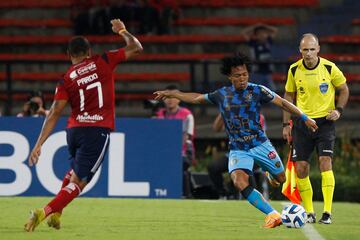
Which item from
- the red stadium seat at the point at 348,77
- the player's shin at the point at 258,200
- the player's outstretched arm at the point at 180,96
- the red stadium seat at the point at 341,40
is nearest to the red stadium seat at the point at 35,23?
the red stadium seat at the point at 348,77

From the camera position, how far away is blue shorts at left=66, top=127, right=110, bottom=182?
1256cm

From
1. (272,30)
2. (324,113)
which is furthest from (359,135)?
(324,113)

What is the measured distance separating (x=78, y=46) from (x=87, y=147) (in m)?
1.05

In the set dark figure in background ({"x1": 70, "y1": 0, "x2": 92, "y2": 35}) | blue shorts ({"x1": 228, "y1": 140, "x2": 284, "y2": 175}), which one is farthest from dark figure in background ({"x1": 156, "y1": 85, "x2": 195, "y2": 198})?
dark figure in background ({"x1": 70, "y1": 0, "x2": 92, "y2": 35})

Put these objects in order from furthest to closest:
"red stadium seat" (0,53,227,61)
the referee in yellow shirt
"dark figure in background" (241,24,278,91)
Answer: "red stadium seat" (0,53,227,61) → "dark figure in background" (241,24,278,91) → the referee in yellow shirt

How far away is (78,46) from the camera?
1261 centimetres

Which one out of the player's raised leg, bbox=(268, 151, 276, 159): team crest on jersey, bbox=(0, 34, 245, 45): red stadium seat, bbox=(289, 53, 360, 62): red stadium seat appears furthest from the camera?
bbox=(0, 34, 245, 45): red stadium seat

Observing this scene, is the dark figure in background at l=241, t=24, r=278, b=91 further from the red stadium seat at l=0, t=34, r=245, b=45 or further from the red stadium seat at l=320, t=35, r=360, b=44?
the red stadium seat at l=320, t=35, r=360, b=44

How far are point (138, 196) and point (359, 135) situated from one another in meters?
5.40

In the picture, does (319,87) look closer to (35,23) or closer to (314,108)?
(314,108)

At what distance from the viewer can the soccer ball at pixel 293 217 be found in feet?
42.6

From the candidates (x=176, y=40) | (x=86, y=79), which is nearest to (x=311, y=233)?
(x=86, y=79)

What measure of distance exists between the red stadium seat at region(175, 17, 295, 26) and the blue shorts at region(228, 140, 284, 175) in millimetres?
14256

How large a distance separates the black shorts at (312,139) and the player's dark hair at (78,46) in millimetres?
3201
